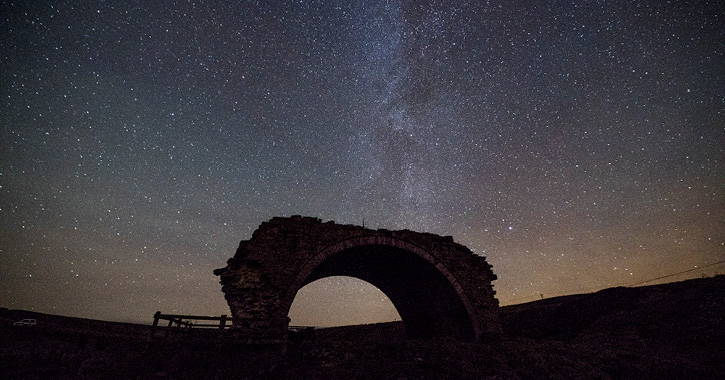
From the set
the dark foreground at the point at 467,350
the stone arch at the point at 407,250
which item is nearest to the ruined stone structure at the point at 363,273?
the stone arch at the point at 407,250

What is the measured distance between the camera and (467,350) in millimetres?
9883

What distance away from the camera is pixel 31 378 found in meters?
14.3

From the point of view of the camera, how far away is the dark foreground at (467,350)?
8.21 meters

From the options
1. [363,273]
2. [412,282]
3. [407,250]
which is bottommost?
[412,282]

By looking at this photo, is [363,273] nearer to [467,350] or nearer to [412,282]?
[412,282]

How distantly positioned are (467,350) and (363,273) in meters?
6.89

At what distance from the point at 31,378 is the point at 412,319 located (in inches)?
698

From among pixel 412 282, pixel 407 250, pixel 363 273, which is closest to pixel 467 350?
pixel 407 250

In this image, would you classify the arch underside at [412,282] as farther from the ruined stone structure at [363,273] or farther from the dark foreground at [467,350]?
the dark foreground at [467,350]

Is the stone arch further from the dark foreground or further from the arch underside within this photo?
the dark foreground

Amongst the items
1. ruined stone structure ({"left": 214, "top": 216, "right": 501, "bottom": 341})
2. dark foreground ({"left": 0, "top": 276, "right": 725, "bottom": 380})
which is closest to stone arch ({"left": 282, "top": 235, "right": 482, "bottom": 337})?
ruined stone structure ({"left": 214, "top": 216, "right": 501, "bottom": 341})

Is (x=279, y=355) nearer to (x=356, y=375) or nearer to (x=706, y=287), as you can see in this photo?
(x=356, y=375)

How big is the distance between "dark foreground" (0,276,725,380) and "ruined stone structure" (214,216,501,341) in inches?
51.2

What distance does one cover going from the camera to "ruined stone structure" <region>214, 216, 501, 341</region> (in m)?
10.7
